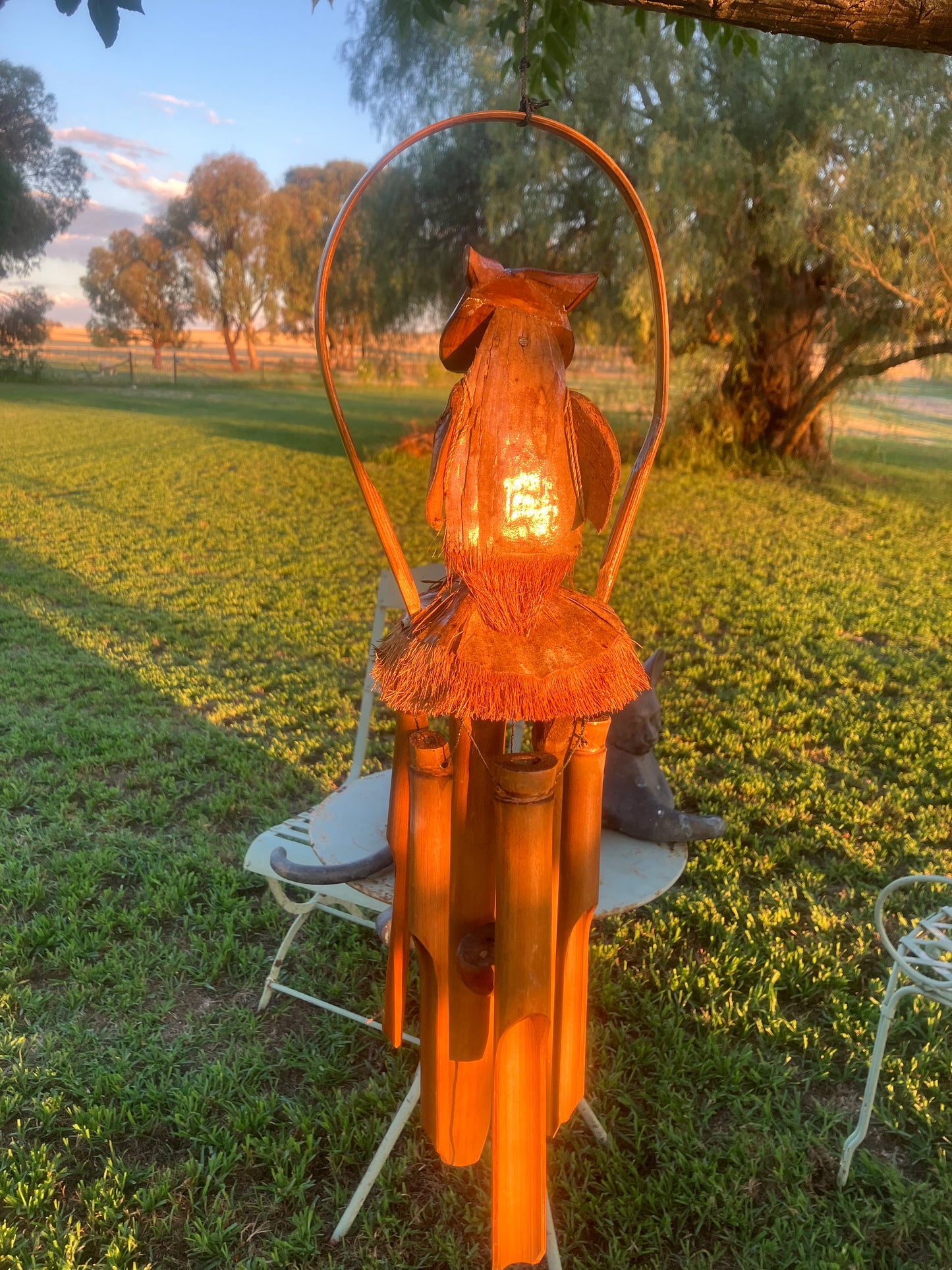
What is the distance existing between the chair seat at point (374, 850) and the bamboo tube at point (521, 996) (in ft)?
1.13

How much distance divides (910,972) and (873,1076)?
38cm

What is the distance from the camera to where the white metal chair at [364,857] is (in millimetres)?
1661

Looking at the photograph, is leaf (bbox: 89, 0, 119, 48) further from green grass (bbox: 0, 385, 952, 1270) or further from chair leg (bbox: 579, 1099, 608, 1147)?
chair leg (bbox: 579, 1099, 608, 1147)

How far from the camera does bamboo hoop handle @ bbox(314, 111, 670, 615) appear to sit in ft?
3.73

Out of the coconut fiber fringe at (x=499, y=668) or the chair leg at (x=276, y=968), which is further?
the chair leg at (x=276, y=968)

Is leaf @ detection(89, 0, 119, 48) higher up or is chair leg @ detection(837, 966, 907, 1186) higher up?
leaf @ detection(89, 0, 119, 48)

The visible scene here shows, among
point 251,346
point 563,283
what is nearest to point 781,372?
point 251,346

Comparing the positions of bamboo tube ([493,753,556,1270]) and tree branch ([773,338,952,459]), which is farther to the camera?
tree branch ([773,338,952,459])

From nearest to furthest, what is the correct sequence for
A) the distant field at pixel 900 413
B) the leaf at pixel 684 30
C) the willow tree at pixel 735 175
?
the leaf at pixel 684 30 < the willow tree at pixel 735 175 < the distant field at pixel 900 413

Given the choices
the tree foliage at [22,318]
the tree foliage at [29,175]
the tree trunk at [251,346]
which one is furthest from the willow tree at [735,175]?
the tree foliage at [22,318]

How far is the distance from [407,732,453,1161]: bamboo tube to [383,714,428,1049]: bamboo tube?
5 centimetres

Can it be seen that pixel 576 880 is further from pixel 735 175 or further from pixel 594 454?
pixel 735 175

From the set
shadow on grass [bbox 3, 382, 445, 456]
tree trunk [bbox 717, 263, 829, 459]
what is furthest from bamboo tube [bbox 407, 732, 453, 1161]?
tree trunk [bbox 717, 263, 829, 459]

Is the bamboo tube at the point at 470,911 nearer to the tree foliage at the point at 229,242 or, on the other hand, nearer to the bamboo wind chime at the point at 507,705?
the bamboo wind chime at the point at 507,705
